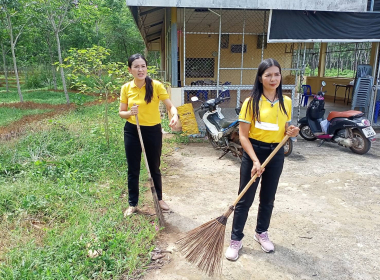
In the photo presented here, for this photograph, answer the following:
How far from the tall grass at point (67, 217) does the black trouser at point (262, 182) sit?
32.5 inches

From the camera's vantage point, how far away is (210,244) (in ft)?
7.68

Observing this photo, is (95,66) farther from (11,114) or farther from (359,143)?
(11,114)

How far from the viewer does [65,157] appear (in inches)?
179

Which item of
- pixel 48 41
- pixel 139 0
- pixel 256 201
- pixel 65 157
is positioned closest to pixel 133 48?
pixel 48 41

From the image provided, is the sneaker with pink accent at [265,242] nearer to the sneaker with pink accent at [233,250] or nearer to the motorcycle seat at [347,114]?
the sneaker with pink accent at [233,250]

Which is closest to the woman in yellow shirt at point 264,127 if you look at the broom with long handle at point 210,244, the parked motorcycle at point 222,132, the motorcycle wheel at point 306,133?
the broom with long handle at point 210,244

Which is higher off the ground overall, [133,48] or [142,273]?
[133,48]

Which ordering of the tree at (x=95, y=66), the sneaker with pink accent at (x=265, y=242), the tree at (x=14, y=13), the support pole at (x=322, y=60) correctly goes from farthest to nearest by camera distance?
the support pole at (x=322, y=60), the tree at (x=14, y=13), the tree at (x=95, y=66), the sneaker with pink accent at (x=265, y=242)

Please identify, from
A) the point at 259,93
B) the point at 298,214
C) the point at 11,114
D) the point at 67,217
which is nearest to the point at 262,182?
the point at 259,93

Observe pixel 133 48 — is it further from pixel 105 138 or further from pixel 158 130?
pixel 158 130

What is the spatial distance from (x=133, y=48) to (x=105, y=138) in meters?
20.3

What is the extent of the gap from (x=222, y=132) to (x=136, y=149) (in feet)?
8.22

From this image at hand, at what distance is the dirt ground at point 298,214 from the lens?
7.93 feet

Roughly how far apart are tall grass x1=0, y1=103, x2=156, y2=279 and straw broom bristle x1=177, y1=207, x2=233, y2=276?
1.38ft
